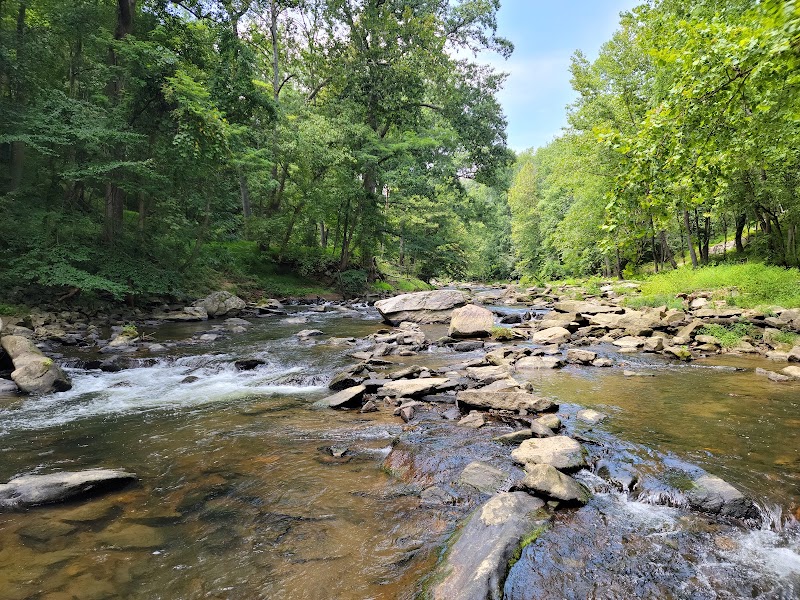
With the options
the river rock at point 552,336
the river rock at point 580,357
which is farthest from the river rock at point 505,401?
the river rock at point 552,336

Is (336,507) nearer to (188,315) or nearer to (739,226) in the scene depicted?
(188,315)

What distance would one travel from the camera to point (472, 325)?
12195 mm

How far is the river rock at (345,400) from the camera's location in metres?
6.32

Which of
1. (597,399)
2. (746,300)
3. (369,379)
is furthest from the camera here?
(746,300)

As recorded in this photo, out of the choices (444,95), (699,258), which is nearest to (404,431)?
(444,95)

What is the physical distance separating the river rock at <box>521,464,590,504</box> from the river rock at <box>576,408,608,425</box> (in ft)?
5.88

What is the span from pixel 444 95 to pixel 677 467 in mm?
24344

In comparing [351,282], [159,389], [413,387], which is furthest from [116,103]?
[413,387]

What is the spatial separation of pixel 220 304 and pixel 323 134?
9576mm

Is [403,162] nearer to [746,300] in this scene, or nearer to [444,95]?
[444,95]

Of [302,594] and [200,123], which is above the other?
[200,123]

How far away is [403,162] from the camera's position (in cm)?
2428

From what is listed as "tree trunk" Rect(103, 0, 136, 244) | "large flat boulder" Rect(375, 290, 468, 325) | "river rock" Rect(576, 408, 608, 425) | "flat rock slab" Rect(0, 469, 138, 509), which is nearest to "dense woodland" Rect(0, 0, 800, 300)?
"tree trunk" Rect(103, 0, 136, 244)

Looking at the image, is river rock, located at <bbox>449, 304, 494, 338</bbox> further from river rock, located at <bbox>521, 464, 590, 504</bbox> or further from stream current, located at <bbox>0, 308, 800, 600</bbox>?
river rock, located at <bbox>521, 464, 590, 504</bbox>
